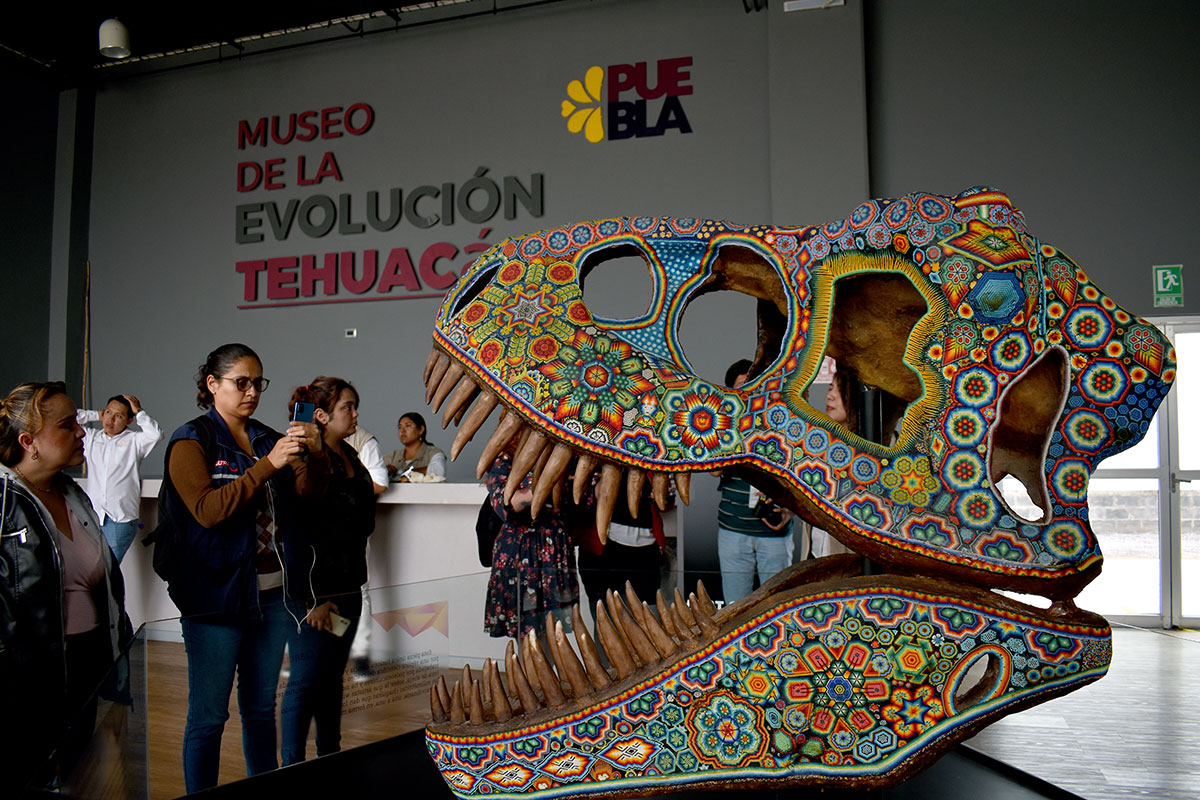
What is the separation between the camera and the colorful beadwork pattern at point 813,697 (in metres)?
0.81

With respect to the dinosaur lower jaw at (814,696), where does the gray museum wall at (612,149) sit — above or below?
above

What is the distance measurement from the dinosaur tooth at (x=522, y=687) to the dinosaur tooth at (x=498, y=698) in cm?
2

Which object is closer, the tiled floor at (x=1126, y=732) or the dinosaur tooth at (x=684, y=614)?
the dinosaur tooth at (x=684, y=614)

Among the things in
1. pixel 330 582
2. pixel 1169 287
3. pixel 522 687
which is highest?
pixel 1169 287

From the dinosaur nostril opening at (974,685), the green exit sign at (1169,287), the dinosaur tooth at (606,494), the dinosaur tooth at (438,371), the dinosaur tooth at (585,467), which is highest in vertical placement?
the green exit sign at (1169,287)

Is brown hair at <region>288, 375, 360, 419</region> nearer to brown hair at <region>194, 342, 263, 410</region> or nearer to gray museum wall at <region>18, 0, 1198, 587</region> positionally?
brown hair at <region>194, 342, 263, 410</region>

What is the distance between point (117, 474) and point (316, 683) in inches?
161

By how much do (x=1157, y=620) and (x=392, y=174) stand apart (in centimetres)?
694

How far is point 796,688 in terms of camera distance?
81 centimetres

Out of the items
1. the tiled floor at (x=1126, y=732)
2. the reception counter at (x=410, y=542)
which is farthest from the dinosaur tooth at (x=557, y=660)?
the reception counter at (x=410, y=542)

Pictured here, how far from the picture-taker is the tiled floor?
3.55 ft

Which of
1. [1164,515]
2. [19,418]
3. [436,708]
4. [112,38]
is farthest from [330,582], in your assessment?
[1164,515]

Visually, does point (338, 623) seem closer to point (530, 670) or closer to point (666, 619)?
point (530, 670)

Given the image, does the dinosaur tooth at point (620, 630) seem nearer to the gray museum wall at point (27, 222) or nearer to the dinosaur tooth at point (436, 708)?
the dinosaur tooth at point (436, 708)
